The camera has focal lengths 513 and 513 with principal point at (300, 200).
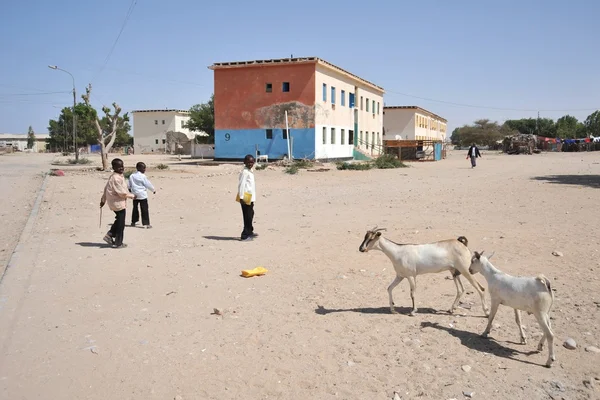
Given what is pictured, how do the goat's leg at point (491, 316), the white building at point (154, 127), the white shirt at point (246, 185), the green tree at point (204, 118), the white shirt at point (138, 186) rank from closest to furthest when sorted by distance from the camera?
the goat's leg at point (491, 316) < the white shirt at point (246, 185) < the white shirt at point (138, 186) < the green tree at point (204, 118) < the white building at point (154, 127)

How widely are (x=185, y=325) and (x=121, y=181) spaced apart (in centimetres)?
470

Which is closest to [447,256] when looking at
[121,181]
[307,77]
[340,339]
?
[340,339]

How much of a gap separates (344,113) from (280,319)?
3896 centimetres

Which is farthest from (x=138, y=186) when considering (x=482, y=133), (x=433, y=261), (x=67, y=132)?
(x=482, y=133)

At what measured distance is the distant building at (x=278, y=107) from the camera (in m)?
37.2

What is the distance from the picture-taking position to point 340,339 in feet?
16.4

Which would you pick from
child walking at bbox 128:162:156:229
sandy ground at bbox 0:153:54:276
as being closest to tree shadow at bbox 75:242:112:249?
sandy ground at bbox 0:153:54:276

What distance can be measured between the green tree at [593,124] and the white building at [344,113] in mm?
74002

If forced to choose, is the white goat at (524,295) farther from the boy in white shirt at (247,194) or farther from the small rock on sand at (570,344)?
the boy in white shirt at (247,194)

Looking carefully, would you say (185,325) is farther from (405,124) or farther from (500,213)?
(405,124)

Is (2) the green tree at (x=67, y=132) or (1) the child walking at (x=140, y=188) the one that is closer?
(1) the child walking at (x=140, y=188)

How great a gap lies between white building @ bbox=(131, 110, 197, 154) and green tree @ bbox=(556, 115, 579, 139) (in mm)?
74229

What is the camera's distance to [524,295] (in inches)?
181

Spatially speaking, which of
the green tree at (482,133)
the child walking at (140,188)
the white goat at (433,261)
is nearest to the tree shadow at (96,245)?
the child walking at (140,188)
